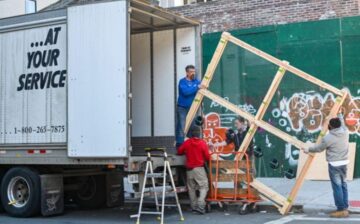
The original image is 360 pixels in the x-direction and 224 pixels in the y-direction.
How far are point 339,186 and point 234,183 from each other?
194 centimetres

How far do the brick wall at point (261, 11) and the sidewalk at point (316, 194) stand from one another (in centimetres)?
433

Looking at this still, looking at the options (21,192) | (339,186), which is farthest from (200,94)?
→ (21,192)

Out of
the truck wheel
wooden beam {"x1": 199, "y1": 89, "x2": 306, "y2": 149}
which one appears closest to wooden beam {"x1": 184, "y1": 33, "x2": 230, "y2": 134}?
wooden beam {"x1": 199, "y1": 89, "x2": 306, "y2": 149}

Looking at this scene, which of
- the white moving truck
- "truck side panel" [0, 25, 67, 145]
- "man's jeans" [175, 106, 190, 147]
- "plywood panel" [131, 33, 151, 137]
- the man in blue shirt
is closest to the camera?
the white moving truck

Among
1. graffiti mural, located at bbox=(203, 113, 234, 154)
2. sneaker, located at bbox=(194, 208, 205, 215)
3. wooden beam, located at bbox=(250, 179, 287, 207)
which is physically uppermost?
graffiti mural, located at bbox=(203, 113, 234, 154)

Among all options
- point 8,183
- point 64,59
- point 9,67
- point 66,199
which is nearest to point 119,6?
point 64,59

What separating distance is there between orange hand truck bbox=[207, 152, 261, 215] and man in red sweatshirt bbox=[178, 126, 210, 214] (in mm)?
218

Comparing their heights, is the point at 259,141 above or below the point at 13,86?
below

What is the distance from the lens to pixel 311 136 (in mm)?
15211

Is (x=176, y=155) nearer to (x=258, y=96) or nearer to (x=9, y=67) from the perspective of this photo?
(x=9, y=67)

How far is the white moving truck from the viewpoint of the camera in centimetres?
973

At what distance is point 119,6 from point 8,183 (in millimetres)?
4209

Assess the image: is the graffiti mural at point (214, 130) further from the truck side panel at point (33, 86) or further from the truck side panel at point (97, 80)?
the truck side panel at point (97, 80)

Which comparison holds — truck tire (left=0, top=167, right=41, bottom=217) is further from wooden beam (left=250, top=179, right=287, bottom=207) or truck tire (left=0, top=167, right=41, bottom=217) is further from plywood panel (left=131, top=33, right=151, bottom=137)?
wooden beam (left=250, top=179, right=287, bottom=207)
